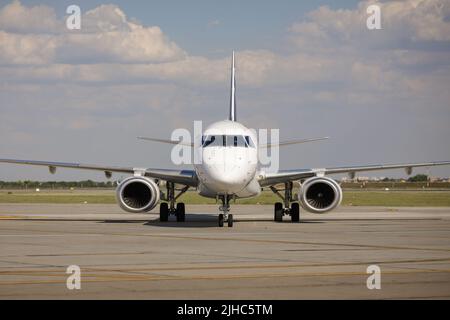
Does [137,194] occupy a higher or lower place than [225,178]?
higher

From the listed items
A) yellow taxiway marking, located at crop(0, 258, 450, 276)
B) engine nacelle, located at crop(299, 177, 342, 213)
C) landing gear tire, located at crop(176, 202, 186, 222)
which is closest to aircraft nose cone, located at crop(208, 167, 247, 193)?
engine nacelle, located at crop(299, 177, 342, 213)

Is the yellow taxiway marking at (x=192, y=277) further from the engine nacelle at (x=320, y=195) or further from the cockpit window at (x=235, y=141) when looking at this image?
the engine nacelle at (x=320, y=195)

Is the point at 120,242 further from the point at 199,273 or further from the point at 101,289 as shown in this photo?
the point at 101,289

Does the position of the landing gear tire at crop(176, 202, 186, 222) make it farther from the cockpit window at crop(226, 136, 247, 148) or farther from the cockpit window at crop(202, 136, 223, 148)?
the cockpit window at crop(226, 136, 247, 148)

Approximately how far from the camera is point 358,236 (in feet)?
85.4

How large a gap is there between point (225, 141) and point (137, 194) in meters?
5.58

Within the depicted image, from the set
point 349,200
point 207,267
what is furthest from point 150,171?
point 349,200

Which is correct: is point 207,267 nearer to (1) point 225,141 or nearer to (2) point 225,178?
(2) point 225,178

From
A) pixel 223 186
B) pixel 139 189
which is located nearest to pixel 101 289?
pixel 223 186

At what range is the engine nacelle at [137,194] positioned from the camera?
34.0 m

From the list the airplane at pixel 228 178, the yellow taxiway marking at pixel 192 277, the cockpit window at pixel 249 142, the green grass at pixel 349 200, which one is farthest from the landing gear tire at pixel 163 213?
the green grass at pixel 349 200

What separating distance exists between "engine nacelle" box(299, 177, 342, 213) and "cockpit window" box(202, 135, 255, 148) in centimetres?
410

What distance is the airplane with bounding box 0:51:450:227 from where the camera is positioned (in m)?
30.1

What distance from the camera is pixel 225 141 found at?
30641 millimetres
